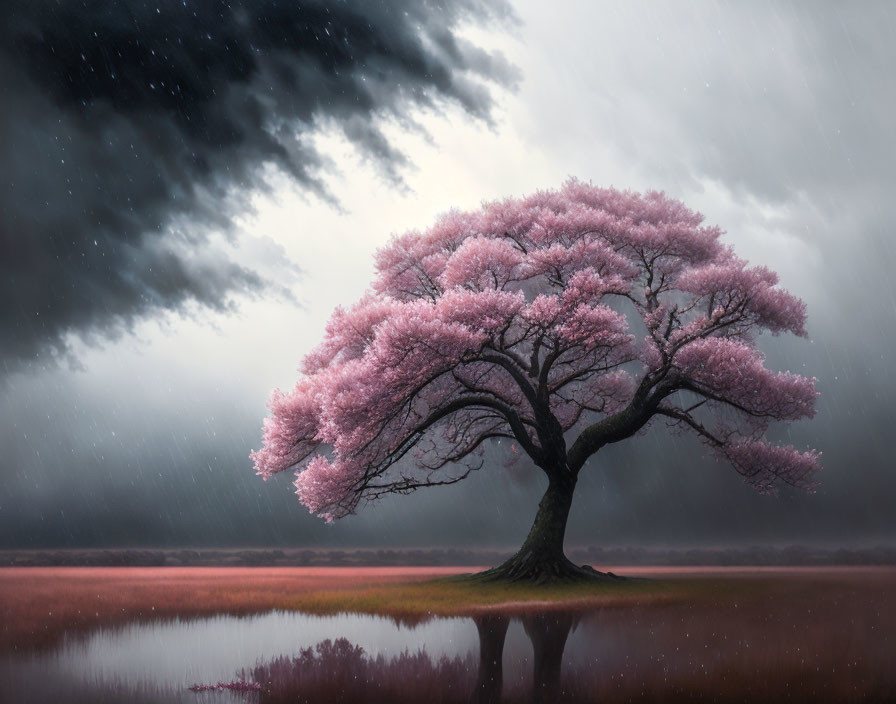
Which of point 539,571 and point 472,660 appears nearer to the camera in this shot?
point 472,660

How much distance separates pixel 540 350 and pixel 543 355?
311mm

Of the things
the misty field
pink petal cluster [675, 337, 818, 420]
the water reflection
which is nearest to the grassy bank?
the misty field

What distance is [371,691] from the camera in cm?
782

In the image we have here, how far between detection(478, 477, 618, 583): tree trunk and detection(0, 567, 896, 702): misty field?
1051mm

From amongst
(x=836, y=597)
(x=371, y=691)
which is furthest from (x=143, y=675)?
(x=836, y=597)

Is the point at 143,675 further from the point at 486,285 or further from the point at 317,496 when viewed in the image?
the point at 486,285

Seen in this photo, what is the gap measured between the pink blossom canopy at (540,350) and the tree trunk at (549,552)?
800 millimetres

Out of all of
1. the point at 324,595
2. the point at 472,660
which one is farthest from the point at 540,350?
the point at 472,660

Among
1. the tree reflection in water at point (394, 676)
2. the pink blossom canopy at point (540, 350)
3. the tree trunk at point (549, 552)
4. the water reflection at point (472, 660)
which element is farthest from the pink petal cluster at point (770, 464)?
the tree reflection in water at point (394, 676)

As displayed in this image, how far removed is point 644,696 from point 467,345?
10231 millimetres

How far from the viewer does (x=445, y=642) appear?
1118cm

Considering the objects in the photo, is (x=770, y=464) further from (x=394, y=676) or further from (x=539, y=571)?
(x=394, y=676)

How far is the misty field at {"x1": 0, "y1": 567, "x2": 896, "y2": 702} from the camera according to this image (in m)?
8.13

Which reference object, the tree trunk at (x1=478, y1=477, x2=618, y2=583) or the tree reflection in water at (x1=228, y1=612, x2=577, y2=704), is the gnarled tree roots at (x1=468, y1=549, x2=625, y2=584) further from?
Result: the tree reflection in water at (x1=228, y1=612, x2=577, y2=704)
